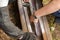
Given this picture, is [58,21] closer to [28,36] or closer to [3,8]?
[28,36]

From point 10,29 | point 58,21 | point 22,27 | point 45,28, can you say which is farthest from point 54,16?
point 10,29

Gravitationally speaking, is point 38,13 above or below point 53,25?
above

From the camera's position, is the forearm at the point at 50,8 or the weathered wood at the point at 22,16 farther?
the weathered wood at the point at 22,16

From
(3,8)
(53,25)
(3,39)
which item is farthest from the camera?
(53,25)

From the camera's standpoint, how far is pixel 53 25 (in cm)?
163

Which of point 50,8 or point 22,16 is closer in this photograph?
point 50,8

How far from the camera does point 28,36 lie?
1.37 meters

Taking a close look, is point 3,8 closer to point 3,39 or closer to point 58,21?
point 3,39

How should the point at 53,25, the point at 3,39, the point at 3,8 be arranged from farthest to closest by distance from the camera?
the point at 53,25, the point at 3,39, the point at 3,8

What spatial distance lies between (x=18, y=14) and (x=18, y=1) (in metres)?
0.14

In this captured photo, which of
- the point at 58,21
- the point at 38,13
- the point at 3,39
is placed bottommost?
the point at 3,39

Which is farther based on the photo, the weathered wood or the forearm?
the weathered wood

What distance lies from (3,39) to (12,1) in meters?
0.39

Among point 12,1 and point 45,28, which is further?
point 12,1
